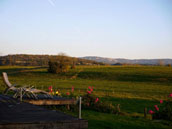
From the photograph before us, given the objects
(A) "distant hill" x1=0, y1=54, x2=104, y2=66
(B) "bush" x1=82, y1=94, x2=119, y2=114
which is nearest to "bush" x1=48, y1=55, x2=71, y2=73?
(B) "bush" x1=82, y1=94, x2=119, y2=114

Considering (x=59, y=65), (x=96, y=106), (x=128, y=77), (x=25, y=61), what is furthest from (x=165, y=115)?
(x=25, y=61)

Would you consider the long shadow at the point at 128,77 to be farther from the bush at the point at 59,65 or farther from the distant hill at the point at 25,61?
the distant hill at the point at 25,61

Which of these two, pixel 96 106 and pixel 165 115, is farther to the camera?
pixel 96 106

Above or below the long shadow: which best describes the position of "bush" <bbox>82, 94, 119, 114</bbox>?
above

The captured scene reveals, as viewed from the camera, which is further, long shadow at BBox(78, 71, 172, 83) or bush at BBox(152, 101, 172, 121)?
long shadow at BBox(78, 71, 172, 83)

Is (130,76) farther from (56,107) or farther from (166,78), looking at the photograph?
(56,107)

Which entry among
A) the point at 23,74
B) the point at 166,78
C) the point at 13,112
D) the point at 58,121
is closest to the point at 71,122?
the point at 58,121

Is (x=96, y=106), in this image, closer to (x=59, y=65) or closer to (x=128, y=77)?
(x=128, y=77)

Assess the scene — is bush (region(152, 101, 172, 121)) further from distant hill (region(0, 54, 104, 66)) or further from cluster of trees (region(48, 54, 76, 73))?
distant hill (region(0, 54, 104, 66))

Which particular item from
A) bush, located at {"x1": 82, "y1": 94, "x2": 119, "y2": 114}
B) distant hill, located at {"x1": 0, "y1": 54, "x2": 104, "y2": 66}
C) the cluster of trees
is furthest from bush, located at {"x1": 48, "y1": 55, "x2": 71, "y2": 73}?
distant hill, located at {"x1": 0, "y1": 54, "x2": 104, "y2": 66}

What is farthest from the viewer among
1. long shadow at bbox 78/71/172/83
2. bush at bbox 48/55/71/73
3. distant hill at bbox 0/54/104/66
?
distant hill at bbox 0/54/104/66

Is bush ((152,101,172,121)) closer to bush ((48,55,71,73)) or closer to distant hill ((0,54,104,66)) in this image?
bush ((48,55,71,73))

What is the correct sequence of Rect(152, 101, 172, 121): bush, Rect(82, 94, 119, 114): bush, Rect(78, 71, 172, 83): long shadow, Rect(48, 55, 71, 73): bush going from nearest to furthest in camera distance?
Rect(152, 101, 172, 121): bush, Rect(82, 94, 119, 114): bush, Rect(78, 71, 172, 83): long shadow, Rect(48, 55, 71, 73): bush

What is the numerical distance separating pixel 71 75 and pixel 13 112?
143 ft
